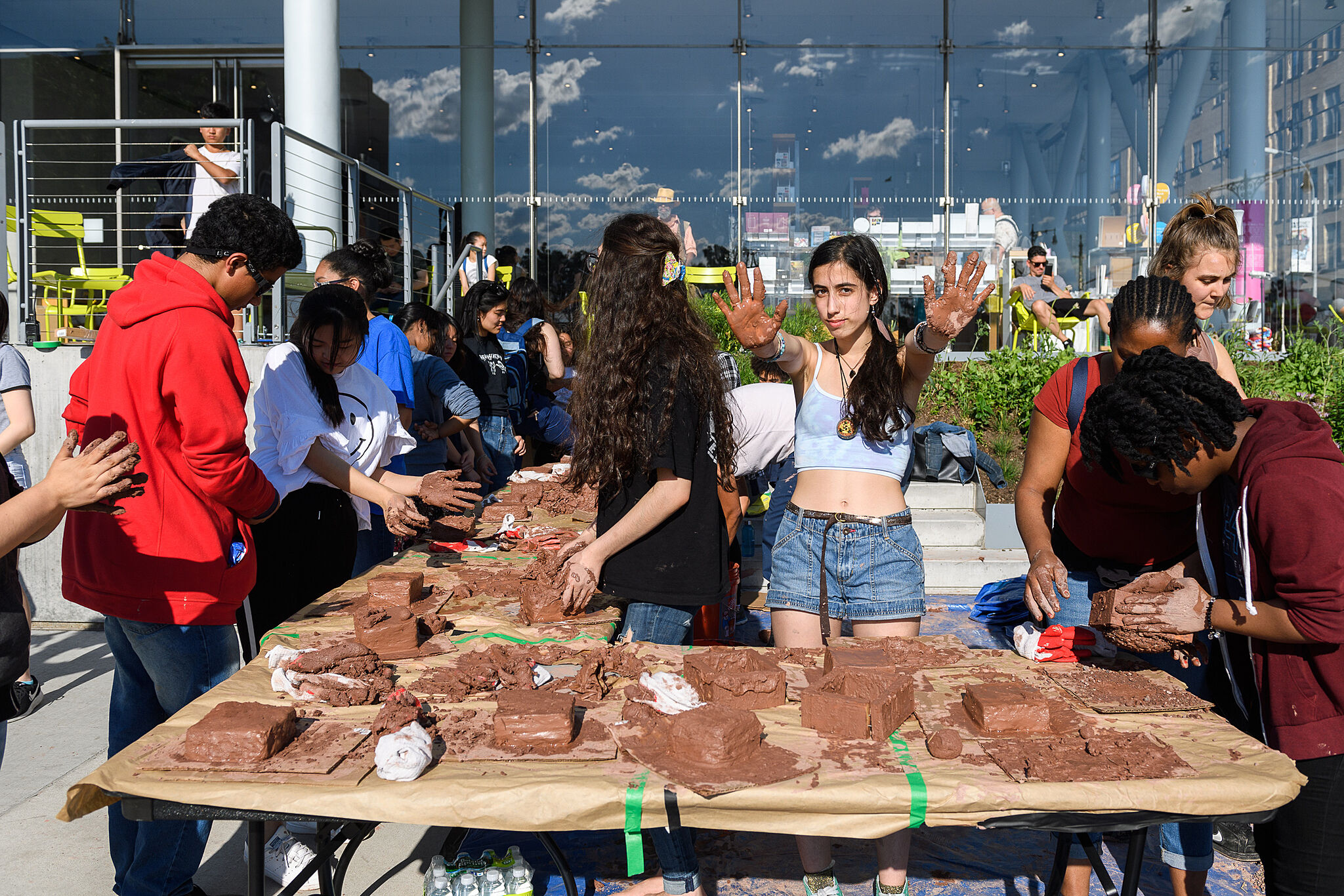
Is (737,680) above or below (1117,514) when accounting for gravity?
below

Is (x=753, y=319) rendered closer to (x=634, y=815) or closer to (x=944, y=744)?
(x=944, y=744)

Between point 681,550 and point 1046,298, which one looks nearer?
point 681,550

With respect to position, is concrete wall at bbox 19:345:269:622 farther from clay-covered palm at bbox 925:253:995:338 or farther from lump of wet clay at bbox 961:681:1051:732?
lump of wet clay at bbox 961:681:1051:732

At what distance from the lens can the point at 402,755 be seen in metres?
1.83

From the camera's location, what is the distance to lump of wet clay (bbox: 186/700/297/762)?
6.13ft

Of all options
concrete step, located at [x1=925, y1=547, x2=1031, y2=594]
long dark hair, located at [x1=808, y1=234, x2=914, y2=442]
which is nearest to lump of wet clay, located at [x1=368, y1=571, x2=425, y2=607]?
long dark hair, located at [x1=808, y1=234, x2=914, y2=442]

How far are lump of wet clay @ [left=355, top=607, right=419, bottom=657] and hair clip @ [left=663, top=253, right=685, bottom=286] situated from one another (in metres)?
1.15

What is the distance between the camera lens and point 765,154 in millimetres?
13430

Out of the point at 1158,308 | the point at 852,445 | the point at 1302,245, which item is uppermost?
the point at 1302,245

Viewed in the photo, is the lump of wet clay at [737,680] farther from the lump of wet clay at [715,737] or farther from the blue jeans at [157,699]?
the blue jeans at [157,699]

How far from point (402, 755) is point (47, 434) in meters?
4.98

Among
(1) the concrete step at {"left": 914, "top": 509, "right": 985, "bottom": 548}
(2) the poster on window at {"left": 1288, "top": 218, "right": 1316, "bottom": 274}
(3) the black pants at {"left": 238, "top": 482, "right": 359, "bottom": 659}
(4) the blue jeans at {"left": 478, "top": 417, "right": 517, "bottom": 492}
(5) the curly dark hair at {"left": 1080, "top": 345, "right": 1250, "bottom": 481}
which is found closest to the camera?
(5) the curly dark hair at {"left": 1080, "top": 345, "right": 1250, "bottom": 481}

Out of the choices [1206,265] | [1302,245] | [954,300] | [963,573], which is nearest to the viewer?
[954,300]

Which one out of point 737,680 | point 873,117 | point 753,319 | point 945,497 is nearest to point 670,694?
point 737,680
